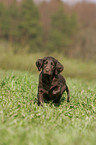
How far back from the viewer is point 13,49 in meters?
16.4

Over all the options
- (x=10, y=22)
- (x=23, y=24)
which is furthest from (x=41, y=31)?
(x=10, y=22)

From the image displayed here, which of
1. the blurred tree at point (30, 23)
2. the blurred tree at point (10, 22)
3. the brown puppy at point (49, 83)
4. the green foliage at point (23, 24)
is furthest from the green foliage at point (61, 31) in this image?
the brown puppy at point (49, 83)

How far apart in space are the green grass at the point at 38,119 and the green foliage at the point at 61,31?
23.7m

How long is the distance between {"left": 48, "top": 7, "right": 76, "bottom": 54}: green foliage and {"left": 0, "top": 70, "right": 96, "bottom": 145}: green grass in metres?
23.7

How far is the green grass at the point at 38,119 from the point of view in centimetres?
212

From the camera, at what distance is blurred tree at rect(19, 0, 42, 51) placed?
1101 inches

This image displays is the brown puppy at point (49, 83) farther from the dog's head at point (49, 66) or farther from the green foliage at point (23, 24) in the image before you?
the green foliage at point (23, 24)

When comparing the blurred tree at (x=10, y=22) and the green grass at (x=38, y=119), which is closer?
the green grass at (x=38, y=119)

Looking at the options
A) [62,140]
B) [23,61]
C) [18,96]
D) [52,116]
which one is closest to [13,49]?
[23,61]

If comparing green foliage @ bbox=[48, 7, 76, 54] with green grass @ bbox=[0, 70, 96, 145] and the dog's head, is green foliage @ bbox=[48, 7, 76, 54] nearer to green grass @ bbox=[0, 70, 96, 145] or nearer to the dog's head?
green grass @ bbox=[0, 70, 96, 145]

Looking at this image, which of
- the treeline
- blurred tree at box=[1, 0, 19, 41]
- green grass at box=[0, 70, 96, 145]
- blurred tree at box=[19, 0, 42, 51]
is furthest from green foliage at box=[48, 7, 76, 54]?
green grass at box=[0, 70, 96, 145]

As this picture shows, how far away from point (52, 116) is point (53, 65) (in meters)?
0.95

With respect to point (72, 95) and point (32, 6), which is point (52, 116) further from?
point (32, 6)

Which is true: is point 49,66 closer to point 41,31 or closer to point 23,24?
point 23,24
